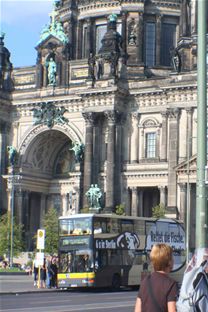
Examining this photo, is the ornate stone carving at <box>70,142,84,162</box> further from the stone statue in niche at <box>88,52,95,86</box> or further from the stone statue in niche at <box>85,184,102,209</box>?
the stone statue in niche at <box>88,52,95,86</box>

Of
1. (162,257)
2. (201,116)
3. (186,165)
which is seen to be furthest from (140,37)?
(162,257)

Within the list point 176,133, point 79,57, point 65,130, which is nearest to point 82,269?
point 176,133

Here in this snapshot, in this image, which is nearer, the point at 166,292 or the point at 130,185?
the point at 166,292

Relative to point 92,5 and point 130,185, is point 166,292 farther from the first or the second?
point 92,5

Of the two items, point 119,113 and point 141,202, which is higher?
point 119,113

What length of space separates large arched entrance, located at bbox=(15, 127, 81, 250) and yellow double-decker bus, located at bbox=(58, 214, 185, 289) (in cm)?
3136

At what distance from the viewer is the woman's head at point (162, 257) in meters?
8.53

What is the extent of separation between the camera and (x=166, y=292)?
8578mm

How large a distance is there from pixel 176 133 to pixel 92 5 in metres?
22.1

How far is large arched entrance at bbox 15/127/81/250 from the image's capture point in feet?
252

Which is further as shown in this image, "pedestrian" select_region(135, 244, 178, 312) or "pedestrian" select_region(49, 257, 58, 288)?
"pedestrian" select_region(49, 257, 58, 288)

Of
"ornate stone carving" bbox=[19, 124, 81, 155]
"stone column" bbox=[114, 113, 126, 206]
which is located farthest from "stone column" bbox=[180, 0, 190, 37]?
"ornate stone carving" bbox=[19, 124, 81, 155]

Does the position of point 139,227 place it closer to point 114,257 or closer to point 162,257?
point 114,257

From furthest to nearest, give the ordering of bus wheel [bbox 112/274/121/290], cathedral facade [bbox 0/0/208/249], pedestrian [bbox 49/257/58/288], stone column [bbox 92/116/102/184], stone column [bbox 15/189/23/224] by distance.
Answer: stone column [bbox 15/189/23/224]
stone column [bbox 92/116/102/184]
cathedral facade [bbox 0/0/208/249]
pedestrian [bbox 49/257/58/288]
bus wheel [bbox 112/274/121/290]
